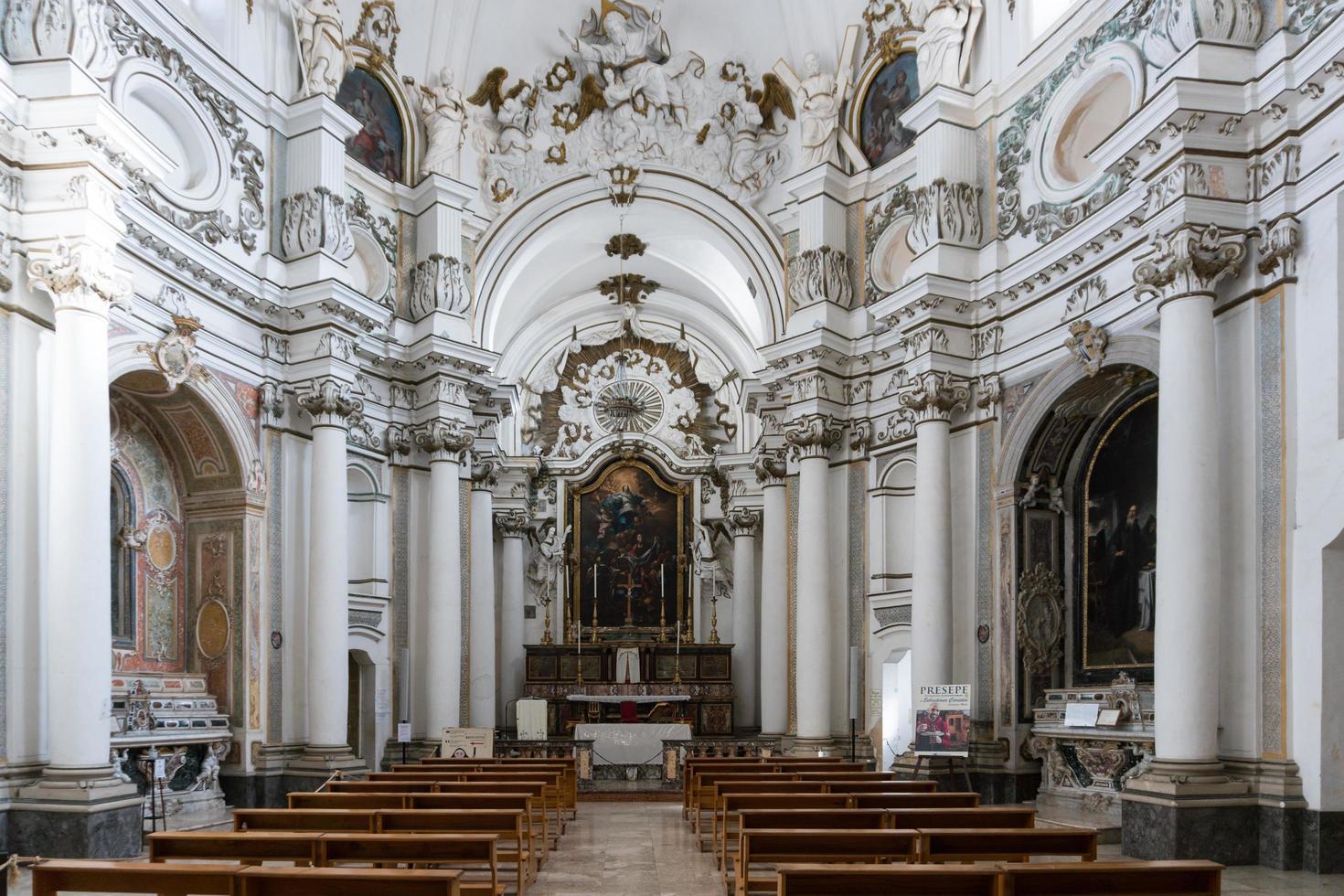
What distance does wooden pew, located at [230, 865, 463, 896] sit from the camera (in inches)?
240

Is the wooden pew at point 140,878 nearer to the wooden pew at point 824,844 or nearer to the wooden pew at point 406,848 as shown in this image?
the wooden pew at point 406,848

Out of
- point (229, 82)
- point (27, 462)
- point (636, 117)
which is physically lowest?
point (27, 462)

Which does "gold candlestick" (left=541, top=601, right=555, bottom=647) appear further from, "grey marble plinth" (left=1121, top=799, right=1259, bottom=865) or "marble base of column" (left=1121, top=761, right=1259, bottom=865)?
"grey marble plinth" (left=1121, top=799, right=1259, bottom=865)

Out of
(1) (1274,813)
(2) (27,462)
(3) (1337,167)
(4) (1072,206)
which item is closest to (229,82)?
(2) (27,462)

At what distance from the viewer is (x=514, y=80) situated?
78.4ft

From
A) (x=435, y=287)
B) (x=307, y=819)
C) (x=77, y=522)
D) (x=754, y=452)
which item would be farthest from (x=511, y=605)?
(x=307, y=819)

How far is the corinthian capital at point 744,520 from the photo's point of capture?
3089cm

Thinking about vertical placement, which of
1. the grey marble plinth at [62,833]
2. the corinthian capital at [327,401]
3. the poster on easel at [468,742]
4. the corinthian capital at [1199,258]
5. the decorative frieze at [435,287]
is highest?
the decorative frieze at [435,287]

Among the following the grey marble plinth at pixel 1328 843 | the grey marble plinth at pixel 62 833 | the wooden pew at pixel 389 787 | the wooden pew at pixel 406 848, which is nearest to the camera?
the wooden pew at pixel 406 848

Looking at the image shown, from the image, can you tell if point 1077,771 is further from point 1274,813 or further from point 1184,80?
point 1184,80

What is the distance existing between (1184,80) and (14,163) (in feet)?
38.1

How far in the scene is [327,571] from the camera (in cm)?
1820

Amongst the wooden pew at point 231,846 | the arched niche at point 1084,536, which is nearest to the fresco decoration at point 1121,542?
the arched niche at point 1084,536

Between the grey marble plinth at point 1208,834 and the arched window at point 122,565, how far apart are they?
12431 mm
